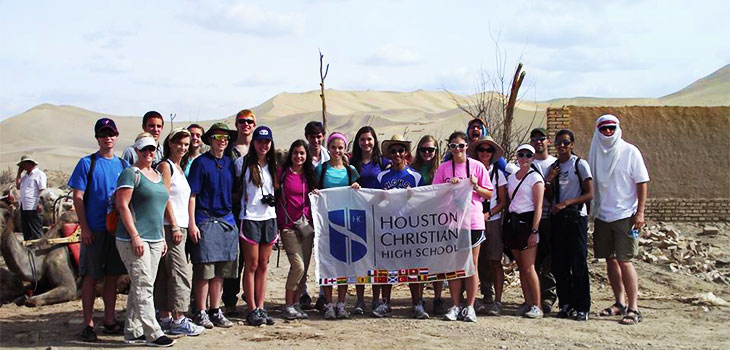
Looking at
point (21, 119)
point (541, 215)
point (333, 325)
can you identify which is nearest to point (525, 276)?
point (541, 215)

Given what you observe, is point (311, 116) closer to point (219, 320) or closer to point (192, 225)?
point (219, 320)

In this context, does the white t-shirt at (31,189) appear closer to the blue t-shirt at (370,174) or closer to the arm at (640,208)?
the blue t-shirt at (370,174)

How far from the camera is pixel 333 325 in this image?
8.05 m

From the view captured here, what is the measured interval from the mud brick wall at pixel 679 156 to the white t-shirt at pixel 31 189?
958cm

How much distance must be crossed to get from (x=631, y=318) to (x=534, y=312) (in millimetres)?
958

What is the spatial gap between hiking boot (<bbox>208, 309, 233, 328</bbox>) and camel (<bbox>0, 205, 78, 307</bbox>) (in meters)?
2.47

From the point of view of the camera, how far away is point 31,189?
1409 centimetres

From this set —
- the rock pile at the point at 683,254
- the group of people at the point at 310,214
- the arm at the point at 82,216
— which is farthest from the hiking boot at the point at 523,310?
the arm at the point at 82,216

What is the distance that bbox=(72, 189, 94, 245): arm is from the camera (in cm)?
700

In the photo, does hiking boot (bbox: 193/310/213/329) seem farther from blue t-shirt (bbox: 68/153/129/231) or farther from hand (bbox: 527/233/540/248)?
Answer: hand (bbox: 527/233/540/248)

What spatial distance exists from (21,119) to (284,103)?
87.2ft

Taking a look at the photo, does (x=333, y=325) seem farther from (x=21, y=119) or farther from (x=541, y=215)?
(x=21, y=119)

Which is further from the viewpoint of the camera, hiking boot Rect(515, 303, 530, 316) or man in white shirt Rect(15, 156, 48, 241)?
man in white shirt Rect(15, 156, 48, 241)

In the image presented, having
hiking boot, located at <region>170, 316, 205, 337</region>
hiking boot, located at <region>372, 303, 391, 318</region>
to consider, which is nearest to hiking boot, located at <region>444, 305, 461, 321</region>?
hiking boot, located at <region>372, 303, 391, 318</region>
